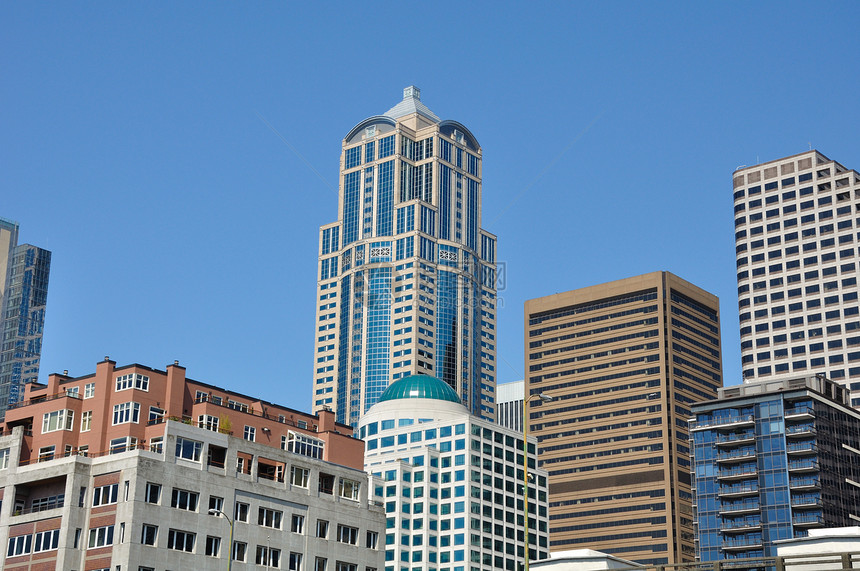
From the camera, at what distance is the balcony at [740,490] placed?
191 meters

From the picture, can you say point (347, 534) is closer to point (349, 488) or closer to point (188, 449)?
point (349, 488)

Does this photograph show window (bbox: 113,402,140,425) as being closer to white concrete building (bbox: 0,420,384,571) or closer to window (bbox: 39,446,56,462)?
white concrete building (bbox: 0,420,384,571)

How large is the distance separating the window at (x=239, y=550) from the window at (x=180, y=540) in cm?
517

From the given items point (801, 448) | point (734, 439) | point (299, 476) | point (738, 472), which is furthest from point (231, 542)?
point (801, 448)

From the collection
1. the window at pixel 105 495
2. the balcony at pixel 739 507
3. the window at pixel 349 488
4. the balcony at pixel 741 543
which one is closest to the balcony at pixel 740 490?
the balcony at pixel 739 507

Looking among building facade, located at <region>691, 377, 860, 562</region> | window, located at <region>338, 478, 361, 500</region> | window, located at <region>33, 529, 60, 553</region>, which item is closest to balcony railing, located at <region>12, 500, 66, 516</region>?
window, located at <region>33, 529, 60, 553</region>

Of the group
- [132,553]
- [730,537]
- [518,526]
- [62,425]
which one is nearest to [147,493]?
[132,553]

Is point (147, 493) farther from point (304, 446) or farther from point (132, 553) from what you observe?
point (304, 446)

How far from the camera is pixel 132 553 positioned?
360 ft

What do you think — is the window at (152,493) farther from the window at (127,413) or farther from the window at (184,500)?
the window at (127,413)

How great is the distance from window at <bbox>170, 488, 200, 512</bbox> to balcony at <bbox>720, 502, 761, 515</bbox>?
10702cm

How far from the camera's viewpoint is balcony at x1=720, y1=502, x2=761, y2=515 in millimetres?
190250

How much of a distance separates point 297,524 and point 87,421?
25811mm

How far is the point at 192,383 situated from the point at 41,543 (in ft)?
78.3
